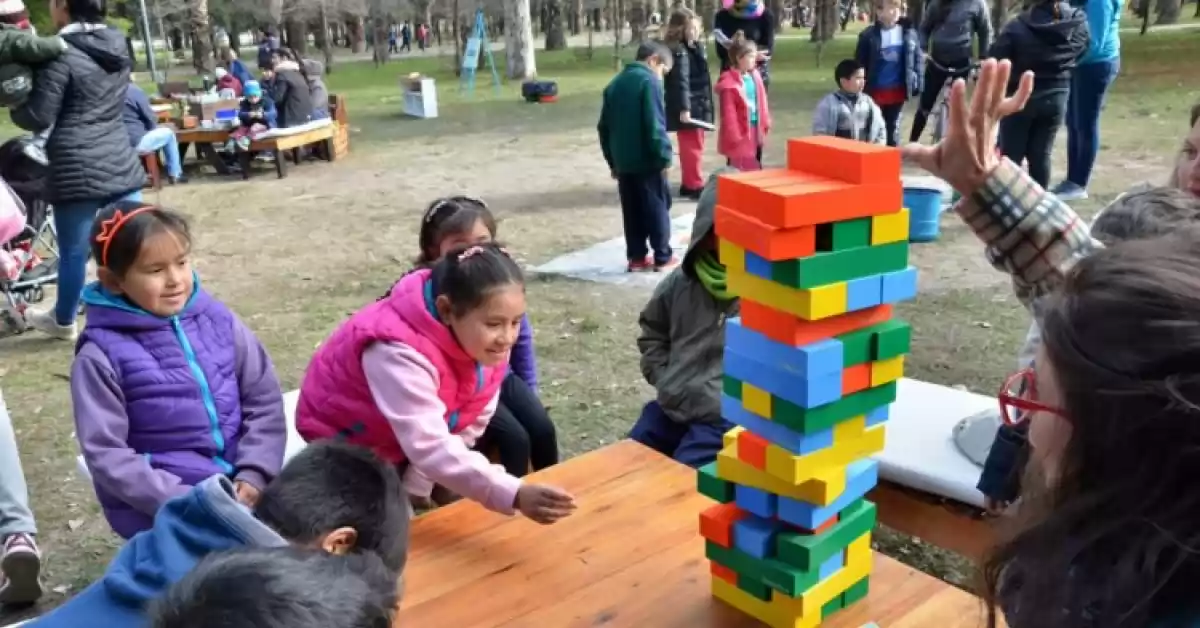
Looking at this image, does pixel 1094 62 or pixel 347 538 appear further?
pixel 1094 62

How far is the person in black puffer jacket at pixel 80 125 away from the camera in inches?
200

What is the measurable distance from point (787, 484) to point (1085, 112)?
683 cm

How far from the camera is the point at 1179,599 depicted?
3.20 ft

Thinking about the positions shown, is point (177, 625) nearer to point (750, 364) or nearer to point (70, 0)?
point (750, 364)

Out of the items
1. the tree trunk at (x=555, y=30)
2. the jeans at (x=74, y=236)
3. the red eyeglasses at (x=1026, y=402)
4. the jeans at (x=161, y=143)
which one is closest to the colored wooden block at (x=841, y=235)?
the red eyeglasses at (x=1026, y=402)

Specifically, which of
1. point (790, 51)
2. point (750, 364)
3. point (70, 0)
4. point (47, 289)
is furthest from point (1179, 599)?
point (790, 51)

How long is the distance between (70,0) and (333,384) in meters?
3.43

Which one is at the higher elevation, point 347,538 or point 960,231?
point 347,538

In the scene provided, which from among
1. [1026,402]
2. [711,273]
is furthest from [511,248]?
[1026,402]

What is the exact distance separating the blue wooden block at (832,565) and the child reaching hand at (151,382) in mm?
1344

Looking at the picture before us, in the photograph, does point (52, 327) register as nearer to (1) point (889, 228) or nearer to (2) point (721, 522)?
(2) point (721, 522)

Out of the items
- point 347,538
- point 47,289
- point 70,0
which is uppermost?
point 70,0

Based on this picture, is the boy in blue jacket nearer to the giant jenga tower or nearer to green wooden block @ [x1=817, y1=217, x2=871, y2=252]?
the giant jenga tower

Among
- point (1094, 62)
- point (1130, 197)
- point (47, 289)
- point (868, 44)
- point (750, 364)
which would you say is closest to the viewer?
point (750, 364)
